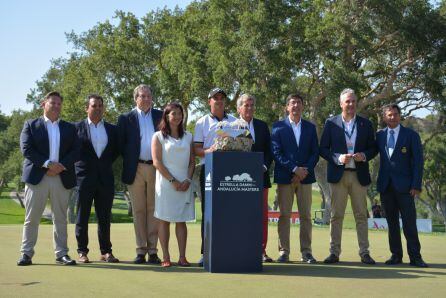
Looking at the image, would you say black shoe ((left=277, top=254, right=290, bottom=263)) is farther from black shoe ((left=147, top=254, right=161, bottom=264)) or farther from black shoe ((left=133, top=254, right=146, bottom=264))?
black shoe ((left=133, top=254, right=146, bottom=264))

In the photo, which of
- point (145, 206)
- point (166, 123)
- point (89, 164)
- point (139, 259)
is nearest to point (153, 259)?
point (139, 259)

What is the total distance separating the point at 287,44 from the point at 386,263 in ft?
67.9

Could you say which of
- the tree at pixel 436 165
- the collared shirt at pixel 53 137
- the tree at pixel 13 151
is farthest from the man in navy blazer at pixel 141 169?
the tree at pixel 13 151

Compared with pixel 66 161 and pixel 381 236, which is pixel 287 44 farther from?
pixel 66 161

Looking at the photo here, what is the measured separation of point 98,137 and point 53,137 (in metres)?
0.62

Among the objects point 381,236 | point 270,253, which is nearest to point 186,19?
point 381,236

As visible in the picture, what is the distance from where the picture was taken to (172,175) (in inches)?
299

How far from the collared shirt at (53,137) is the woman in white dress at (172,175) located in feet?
3.96

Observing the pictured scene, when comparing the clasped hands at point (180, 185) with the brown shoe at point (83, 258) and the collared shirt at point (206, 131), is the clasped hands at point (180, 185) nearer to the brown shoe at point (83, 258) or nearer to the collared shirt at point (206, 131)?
the collared shirt at point (206, 131)

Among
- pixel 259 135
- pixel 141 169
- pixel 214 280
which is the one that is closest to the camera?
pixel 214 280

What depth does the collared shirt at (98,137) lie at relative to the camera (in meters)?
8.13

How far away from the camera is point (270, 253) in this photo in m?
9.04

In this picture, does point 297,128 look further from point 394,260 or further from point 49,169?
point 49,169

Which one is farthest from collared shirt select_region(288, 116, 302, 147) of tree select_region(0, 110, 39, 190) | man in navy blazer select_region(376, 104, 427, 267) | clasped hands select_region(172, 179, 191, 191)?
tree select_region(0, 110, 39, 190)
